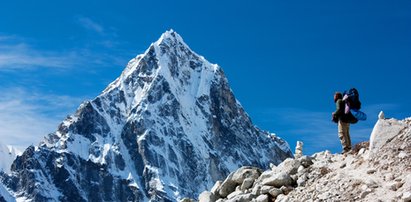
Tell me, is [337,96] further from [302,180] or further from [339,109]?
[302,180]

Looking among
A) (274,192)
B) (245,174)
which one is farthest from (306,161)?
(245,174)

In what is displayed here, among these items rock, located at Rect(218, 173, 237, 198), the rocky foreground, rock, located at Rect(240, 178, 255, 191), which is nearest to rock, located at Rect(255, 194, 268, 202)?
the rocky foreground

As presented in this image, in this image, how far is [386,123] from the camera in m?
21.3

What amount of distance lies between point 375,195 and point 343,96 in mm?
4801

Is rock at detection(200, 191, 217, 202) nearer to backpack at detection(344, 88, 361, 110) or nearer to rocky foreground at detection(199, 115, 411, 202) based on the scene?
rocky foreground at detection(199, 115, 411, 202)

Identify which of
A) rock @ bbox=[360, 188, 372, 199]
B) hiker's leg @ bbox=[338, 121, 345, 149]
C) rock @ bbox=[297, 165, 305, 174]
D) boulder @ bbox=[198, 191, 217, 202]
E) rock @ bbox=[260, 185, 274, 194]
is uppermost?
hiker's leg @ bbox=[338, 121, 345, 149]

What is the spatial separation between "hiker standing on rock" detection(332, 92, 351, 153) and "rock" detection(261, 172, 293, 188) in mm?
2106

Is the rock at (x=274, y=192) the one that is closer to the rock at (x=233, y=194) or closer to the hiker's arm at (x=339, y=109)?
the rock at (x=233, y=194)

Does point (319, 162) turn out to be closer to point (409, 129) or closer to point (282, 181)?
point (282, 181)

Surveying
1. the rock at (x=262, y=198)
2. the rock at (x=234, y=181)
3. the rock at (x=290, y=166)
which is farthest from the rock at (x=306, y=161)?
the rock at (x=234, y=181)

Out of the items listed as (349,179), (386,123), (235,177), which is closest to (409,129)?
(386,123)

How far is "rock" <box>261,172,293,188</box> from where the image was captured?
22641mm

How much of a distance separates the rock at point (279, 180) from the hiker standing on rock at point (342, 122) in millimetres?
2106

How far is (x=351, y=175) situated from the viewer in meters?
20.9
